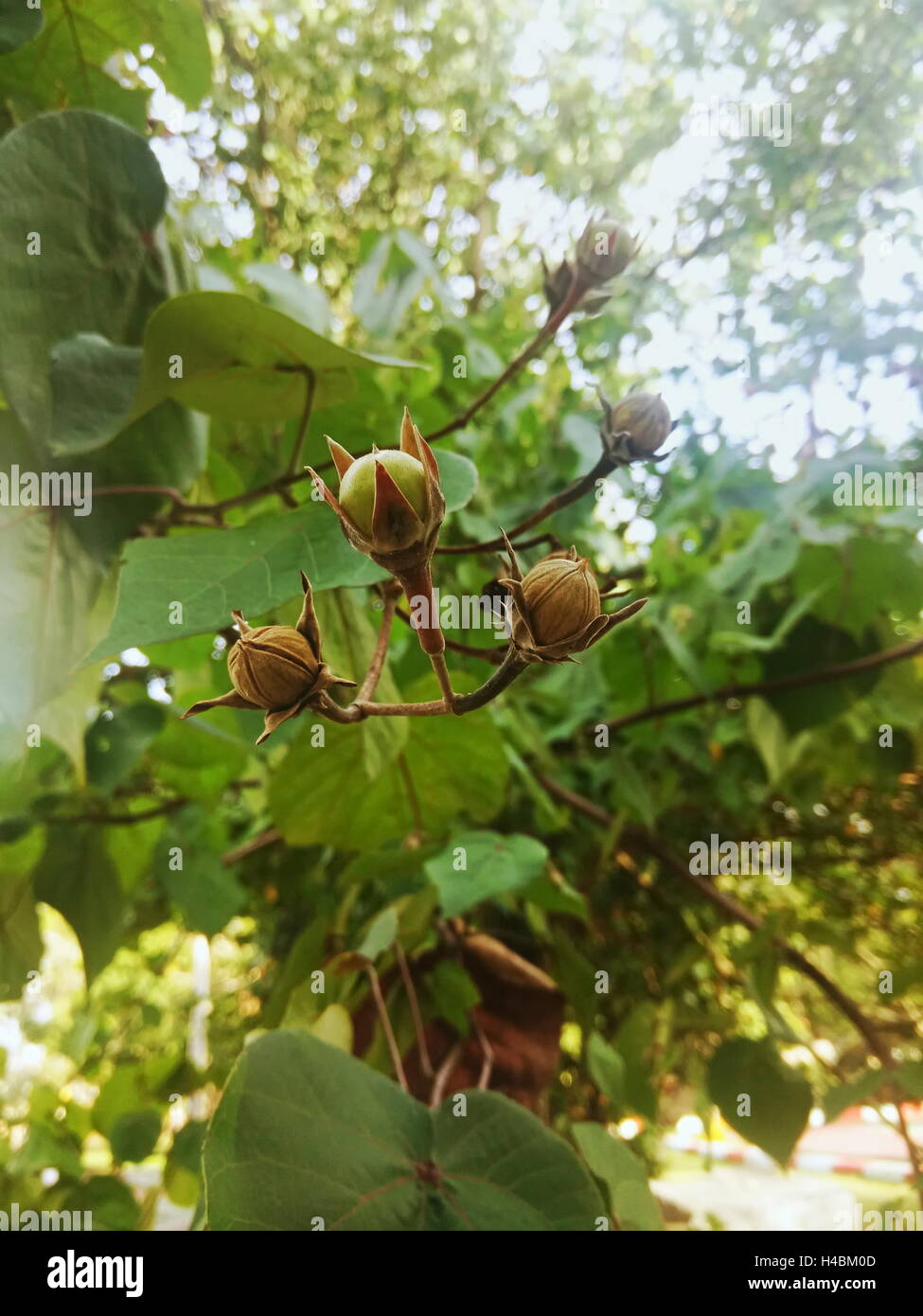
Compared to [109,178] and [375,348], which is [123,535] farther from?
[375,348]

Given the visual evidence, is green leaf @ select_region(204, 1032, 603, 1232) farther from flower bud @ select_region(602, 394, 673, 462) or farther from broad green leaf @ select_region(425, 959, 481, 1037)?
flower bud @ select_region(602, 394, 673, 462)

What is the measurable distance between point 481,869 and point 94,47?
38cm

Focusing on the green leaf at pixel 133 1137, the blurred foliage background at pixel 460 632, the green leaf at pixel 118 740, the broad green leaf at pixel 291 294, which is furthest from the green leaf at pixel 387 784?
the green leaf at pixel 133 1137

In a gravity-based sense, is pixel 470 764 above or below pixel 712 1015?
above

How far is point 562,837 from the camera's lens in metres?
0.72

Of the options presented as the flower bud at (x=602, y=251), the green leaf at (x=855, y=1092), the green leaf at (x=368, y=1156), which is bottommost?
the green leaf at (x=855, y=1092)

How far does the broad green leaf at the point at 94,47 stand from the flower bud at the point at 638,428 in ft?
0.91

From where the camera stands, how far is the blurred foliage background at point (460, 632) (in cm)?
29

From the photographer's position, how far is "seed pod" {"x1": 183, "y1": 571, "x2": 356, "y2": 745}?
5.9 inches

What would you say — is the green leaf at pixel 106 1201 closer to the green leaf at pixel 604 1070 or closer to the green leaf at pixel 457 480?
the green leaf at pixel 604 1070

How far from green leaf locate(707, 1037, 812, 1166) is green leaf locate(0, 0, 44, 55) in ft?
1.87

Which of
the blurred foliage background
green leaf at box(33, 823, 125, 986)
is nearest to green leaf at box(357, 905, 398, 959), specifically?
the blurred foliage background


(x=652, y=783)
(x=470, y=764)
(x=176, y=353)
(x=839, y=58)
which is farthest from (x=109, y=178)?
(x=839, y=58)
